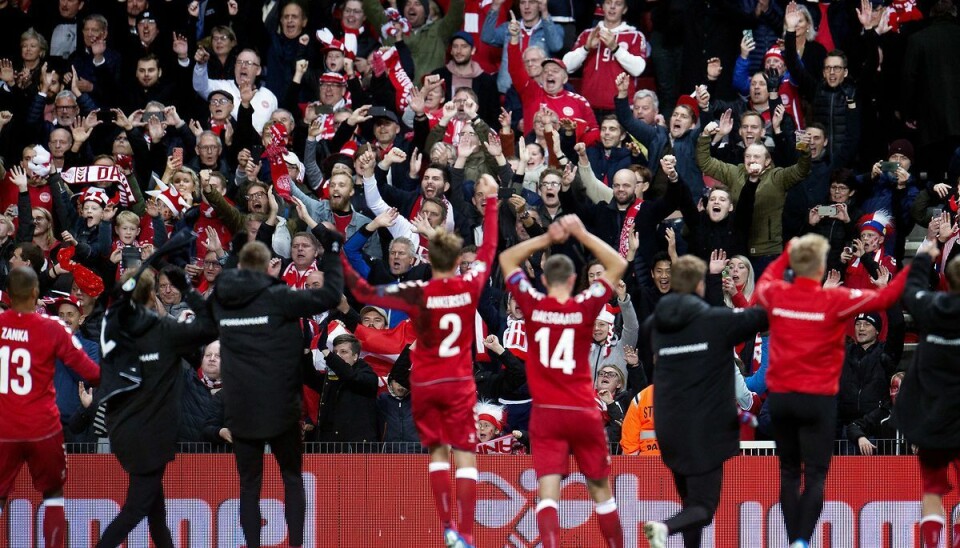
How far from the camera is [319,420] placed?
47.1 ft

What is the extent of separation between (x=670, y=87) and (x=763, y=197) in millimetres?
3339

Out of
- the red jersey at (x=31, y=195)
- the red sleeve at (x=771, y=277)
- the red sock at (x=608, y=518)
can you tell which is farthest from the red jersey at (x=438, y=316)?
the red jersey at (x=31, y=195)

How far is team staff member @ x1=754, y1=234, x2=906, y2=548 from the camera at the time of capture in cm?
1157

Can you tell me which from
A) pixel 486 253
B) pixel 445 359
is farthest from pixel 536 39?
pixel 445 359

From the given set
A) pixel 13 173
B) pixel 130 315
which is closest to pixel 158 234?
pixel 13 173

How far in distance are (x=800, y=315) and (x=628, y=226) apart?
508cm

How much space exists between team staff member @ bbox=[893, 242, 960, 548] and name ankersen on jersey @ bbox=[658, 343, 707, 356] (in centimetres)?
149

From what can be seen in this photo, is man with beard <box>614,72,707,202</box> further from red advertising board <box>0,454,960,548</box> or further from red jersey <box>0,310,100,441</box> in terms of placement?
red jersey <box>0,310,100,441</box>

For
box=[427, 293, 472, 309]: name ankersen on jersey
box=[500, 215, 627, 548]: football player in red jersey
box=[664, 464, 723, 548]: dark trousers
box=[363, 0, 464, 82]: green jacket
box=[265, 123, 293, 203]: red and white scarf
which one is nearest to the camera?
box=[664, 464, 723, 548]: dark trousers

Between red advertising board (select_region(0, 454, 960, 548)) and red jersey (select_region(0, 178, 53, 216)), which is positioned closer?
red advertising board (select_region(0, 454, 960, 548))

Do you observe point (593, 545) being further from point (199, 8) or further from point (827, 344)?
point (199, 8)

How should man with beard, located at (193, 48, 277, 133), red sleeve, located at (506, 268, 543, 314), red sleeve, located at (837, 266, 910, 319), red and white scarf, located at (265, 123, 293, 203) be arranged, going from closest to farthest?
red sleeve, located at (837, 266, 910, 319), red sleeve, located at (506, 268, 543, 314), red and white scarf, located at (265, 123, 293, 203), man with beard, located at (193, 48, 277, 133)

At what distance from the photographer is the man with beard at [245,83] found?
62.8 ft

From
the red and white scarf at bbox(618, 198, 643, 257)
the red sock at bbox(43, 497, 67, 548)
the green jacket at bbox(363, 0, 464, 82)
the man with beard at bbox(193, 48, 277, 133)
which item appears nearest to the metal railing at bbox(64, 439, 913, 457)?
the red sock at bbox(43, 497, 67, 548)
